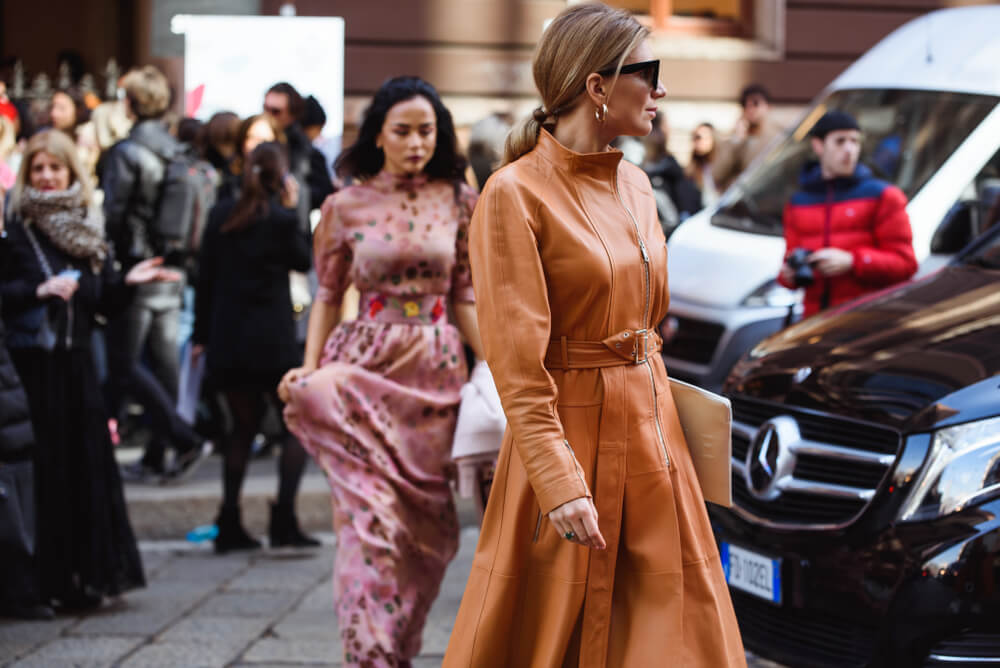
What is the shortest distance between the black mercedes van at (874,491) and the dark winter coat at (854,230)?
4.41 ft

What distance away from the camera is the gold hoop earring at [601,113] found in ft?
9.81

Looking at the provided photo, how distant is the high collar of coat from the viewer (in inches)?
119

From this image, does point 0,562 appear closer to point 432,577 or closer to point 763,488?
point 432,577

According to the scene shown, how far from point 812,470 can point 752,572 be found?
1.12ft

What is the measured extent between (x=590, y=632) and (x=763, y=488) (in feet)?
4.63

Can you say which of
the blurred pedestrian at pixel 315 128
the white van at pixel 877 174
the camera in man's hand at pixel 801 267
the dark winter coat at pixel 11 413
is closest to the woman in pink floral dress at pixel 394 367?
the dark winter coat at pixel 11 413

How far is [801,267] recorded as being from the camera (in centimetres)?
607

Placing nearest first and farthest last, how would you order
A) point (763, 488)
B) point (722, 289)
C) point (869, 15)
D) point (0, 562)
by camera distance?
1. point (763, 488)
2. point (0, 562)
3. point (722, 289)
4. point (869, 15)

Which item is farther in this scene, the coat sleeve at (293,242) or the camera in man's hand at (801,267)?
the coat sleeve at (293,242)

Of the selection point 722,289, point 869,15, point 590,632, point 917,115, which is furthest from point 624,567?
point 869,15

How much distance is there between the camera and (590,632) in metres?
2.96

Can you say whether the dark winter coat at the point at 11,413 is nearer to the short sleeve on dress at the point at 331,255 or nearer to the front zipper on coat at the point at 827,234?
the short sleeve on dress at the point at 331,255

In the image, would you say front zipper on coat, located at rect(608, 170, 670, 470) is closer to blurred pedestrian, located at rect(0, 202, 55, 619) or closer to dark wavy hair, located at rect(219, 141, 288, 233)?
blurred pedestrian, located at rect(0, 202, 55, 619)

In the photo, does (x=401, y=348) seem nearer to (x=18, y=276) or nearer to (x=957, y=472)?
(x=957, y=472)
